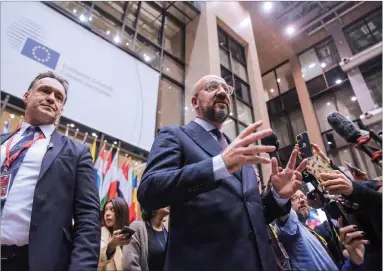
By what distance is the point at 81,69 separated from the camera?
5266 mm

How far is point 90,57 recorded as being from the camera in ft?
18.3

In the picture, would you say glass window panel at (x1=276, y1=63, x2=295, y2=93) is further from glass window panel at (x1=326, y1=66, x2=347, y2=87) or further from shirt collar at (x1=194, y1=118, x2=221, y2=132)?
shirt collar at (x1=194, y1=118, x2=221, y2=132)

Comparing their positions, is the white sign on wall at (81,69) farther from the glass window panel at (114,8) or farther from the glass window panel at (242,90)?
the glass window panel at (242,90)

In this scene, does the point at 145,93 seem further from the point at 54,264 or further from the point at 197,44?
the point at 54,264

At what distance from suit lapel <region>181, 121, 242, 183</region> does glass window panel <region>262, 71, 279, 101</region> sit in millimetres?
12589

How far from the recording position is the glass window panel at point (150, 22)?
8148mm

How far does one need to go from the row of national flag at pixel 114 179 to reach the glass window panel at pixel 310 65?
392 inches

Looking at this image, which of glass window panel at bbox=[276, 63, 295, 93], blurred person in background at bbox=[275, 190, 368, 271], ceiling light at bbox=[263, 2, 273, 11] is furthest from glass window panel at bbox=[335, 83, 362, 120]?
blurred person in background at bbox=[275, 190, 368, 271]

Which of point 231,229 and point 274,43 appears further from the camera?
point 274,43

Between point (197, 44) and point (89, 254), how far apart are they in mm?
8016

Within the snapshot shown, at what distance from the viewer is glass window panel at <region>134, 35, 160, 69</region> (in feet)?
23.8

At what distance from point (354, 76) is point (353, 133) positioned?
10.4m

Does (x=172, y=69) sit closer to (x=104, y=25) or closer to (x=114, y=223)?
(x=104, y=25)

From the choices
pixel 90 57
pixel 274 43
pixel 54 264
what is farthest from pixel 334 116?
pixel 274 43
